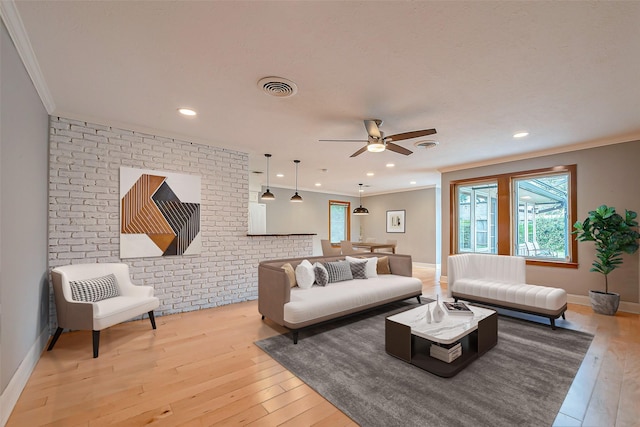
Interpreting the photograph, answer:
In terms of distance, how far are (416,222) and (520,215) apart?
154 inches

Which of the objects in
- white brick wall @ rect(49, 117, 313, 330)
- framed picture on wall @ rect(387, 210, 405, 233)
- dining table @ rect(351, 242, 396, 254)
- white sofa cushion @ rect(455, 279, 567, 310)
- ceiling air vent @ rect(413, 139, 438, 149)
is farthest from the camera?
framed picture on wall @ rect(387, 210, 405, 233)

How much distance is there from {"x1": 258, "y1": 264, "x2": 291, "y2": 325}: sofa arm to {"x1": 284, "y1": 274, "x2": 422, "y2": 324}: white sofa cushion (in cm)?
→ 11

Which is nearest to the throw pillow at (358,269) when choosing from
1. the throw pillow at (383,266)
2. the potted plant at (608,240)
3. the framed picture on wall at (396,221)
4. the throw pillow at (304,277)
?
the throw pillow at (383,266)

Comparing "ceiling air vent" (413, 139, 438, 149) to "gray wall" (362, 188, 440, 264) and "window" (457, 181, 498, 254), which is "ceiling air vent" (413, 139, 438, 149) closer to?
"window" (457, 181, 498, 254)

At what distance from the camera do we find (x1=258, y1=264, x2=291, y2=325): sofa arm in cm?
316

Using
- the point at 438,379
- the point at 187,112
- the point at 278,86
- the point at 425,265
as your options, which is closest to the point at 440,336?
the point at 438,379

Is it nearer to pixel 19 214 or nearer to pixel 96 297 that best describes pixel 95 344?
pixel 96 297

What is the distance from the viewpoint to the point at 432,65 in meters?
2.30

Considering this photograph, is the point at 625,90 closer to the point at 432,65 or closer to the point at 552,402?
the point at 432,65

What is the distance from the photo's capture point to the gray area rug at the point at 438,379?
1892 millimetres

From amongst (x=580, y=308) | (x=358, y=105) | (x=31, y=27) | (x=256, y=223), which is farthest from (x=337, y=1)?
(x=256, y=223)

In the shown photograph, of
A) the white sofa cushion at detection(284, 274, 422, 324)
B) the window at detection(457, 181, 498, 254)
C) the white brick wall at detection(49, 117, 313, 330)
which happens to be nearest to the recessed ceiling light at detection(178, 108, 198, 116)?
the white brick wall at detection(49, 117, 313, 330)

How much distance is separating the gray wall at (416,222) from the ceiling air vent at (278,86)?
23.6 ft

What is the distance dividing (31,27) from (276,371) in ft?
10.2
